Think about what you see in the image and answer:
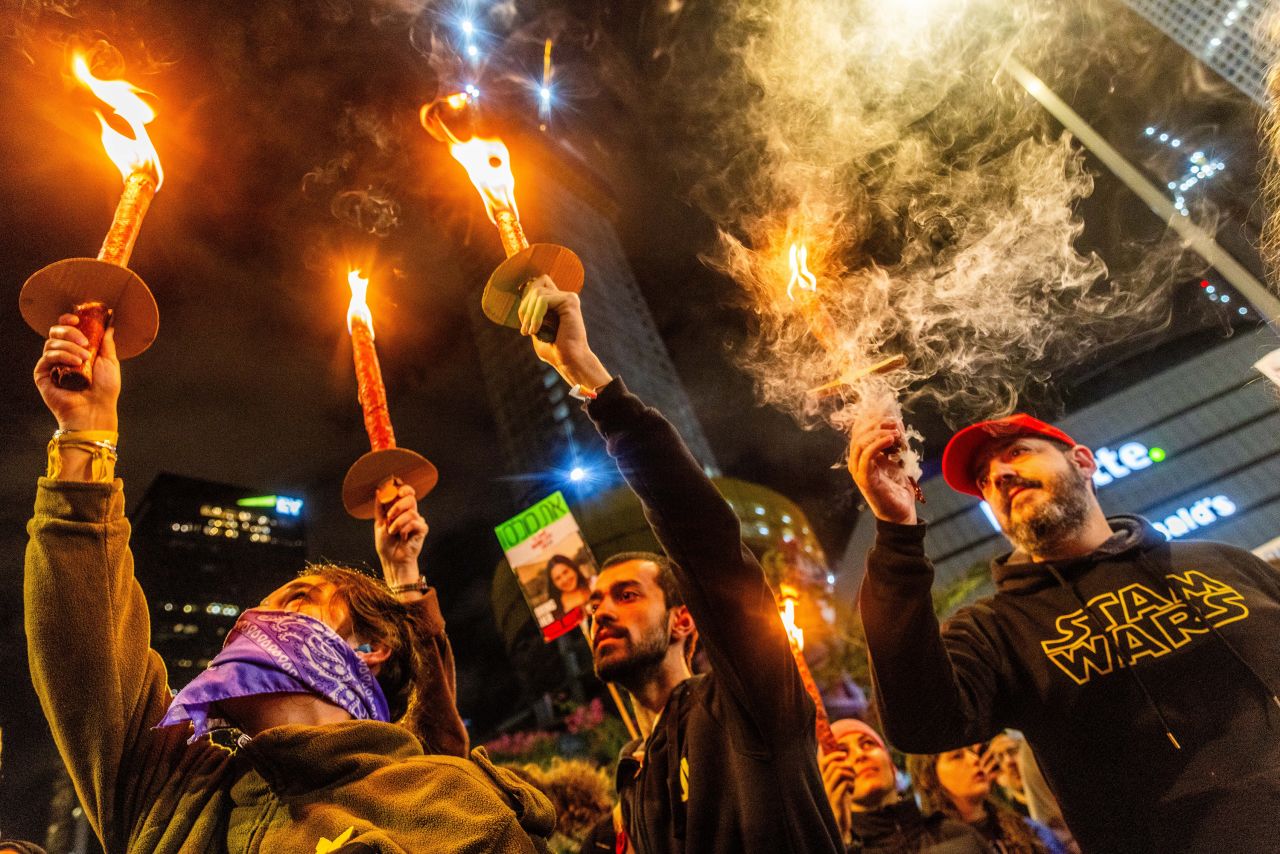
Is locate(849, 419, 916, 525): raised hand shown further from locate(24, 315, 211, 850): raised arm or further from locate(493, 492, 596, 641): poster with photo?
locate(493, 492, 596, 641): poster with photo

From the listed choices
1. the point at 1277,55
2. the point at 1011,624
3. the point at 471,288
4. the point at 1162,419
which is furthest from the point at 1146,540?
the point at 471,288

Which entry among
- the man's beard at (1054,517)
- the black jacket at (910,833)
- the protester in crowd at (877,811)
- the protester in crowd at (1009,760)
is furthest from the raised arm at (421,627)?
the protester in crowd at (1009,760)

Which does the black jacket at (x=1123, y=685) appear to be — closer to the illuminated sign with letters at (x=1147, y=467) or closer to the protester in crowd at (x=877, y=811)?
the protester in crowd at (x=877, y=811)

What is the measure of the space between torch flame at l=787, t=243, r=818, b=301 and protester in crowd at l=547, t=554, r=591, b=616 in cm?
1233

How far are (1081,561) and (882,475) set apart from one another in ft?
4.67

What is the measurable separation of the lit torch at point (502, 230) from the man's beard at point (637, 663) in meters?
1.70

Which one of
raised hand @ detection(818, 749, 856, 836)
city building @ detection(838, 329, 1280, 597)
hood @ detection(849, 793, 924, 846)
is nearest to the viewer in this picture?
hood @ detection(849, 793, 924, 846)

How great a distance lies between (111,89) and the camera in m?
3.56

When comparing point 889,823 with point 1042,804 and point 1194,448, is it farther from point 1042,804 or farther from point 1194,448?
point 1194,448

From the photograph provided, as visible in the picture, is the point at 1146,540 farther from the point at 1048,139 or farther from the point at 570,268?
the point at 1048,139

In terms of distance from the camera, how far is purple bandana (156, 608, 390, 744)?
2018 millimetres

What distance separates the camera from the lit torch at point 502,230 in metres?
2.86

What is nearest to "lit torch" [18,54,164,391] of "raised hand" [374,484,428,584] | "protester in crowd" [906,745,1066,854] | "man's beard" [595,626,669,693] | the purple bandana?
the purple bandana

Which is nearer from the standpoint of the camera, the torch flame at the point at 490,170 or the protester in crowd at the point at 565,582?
the torch flame at the point at 490,170
